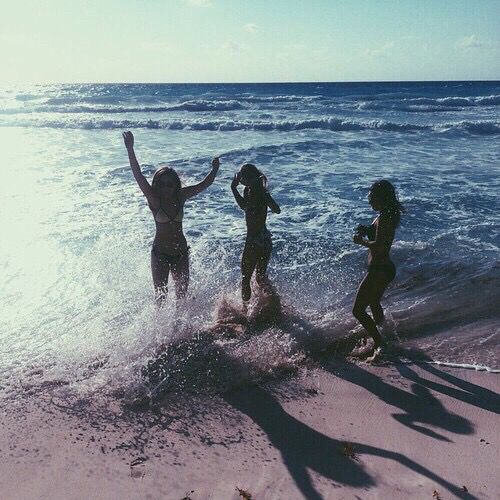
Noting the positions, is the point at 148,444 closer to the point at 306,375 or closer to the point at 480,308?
the point at 306,375

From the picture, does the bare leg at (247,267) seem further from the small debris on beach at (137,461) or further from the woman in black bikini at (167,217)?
the small debris on beach at (137,461)

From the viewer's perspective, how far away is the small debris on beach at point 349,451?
336cm

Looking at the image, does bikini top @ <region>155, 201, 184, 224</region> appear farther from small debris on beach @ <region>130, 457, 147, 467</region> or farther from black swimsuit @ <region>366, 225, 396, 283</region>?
small debris on beach @ <region>130, 457, 147, 467</region>

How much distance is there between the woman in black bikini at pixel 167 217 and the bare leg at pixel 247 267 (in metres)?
0.75

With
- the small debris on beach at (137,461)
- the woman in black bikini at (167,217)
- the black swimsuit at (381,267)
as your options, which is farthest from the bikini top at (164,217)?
the small debris on beach at (137,461)

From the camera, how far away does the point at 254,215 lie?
5.37 m

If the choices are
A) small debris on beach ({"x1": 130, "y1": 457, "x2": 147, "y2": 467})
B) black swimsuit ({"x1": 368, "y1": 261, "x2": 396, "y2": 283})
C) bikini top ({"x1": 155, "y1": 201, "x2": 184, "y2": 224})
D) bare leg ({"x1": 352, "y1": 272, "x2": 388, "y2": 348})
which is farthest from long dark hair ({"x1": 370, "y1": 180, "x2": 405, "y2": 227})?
small debris on beach ({"x1": 130, "y1": 457, "x2": 147, "y2": 467})

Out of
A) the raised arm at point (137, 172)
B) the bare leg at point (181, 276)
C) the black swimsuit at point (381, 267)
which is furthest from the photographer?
the bare leg at point (181, 276)

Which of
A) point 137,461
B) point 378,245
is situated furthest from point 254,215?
point 137,461

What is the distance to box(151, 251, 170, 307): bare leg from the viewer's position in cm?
520

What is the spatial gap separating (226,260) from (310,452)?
4518 millimetres

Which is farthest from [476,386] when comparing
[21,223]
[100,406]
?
[21,223]

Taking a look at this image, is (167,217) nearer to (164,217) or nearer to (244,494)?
(164,217)

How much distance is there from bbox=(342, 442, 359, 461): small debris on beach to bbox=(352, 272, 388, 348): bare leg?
5.11 ft
